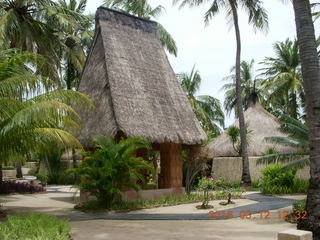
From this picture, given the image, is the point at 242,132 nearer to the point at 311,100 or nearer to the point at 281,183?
the point at 281,183

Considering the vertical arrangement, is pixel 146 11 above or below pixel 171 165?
above

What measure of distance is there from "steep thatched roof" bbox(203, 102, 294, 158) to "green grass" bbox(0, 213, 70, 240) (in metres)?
14.9

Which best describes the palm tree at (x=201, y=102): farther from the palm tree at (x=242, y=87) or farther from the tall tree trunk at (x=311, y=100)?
the tall tree trunk at (x=311, y=100)

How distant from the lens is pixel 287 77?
2886cm

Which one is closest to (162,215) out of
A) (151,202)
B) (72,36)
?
(151,202)

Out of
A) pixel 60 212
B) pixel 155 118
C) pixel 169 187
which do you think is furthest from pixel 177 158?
pixel 60 212

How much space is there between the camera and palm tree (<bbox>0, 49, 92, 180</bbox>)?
811 centimetres

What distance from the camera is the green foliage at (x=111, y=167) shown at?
10.7m

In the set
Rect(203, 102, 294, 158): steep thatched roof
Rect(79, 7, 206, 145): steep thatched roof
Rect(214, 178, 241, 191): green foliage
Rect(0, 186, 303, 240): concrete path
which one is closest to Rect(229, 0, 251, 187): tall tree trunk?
Rect(214, 178, 241, 191): green foliage

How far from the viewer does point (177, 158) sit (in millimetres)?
14367

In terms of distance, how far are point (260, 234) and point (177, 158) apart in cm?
737

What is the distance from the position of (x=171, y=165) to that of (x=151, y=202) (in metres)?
2.27

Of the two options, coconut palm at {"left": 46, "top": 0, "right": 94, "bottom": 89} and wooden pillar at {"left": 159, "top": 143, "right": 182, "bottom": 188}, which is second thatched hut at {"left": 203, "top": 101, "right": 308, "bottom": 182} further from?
coconut palm at {"left": 46, "top": 0, "right": 94, "bottom": 89}

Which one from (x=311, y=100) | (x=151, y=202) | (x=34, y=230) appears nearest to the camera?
(x=34, y=230)
